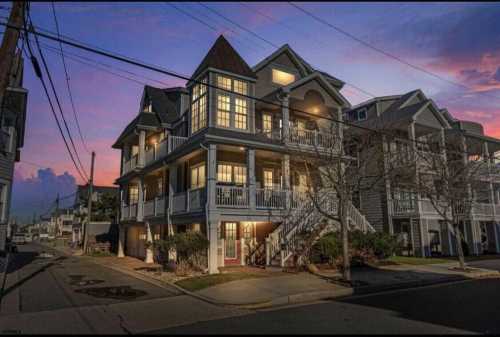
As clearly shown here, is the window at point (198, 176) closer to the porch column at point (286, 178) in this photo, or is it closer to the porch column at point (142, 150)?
the porch column at point (286, 178)

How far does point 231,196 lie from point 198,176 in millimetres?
4478

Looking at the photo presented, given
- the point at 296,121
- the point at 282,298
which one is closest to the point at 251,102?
the point at 296,121

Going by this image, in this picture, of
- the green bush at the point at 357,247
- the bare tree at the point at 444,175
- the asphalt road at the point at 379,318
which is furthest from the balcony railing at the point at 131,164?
the asphalt road at the point at 379,318

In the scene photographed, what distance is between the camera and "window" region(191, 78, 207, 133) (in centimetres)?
1909

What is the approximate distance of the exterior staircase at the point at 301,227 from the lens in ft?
51.9

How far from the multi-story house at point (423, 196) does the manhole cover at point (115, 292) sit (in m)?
16.9

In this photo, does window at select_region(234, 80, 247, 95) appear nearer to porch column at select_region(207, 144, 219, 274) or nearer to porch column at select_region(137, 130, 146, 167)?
porch column at select_region(207, 144, 219, 274)

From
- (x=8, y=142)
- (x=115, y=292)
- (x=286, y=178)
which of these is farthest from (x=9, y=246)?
(x=286, y=178)

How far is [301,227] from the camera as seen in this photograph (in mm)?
16672

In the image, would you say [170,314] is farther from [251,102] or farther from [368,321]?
[251,102]

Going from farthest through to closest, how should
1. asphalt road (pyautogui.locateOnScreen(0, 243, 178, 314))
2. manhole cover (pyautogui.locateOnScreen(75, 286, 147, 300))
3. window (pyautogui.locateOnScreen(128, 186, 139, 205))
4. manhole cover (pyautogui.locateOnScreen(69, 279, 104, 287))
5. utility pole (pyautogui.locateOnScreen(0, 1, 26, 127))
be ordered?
window (pyautogui.locateOnScreen(128, 186, 139, 205)) < manhole cover (pyautogui.locateOnScreen(69, 279, 104, 287)) < manhole cover (pyautogui.locateOnScreen(75, 286, 147, 300)) < asphalt road (pyautogui.locateOnScreen(0, 243, 178, 314)) < utility pole (pyautogui.locateOnScreen(0, 1, 26, 127))

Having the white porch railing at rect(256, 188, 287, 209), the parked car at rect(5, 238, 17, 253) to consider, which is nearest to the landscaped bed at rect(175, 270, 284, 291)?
the white porch railing at rect(256, 188, 287, 209)

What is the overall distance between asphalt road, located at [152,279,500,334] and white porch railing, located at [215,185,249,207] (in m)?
7.01

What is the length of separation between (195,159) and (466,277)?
47.5 feet
